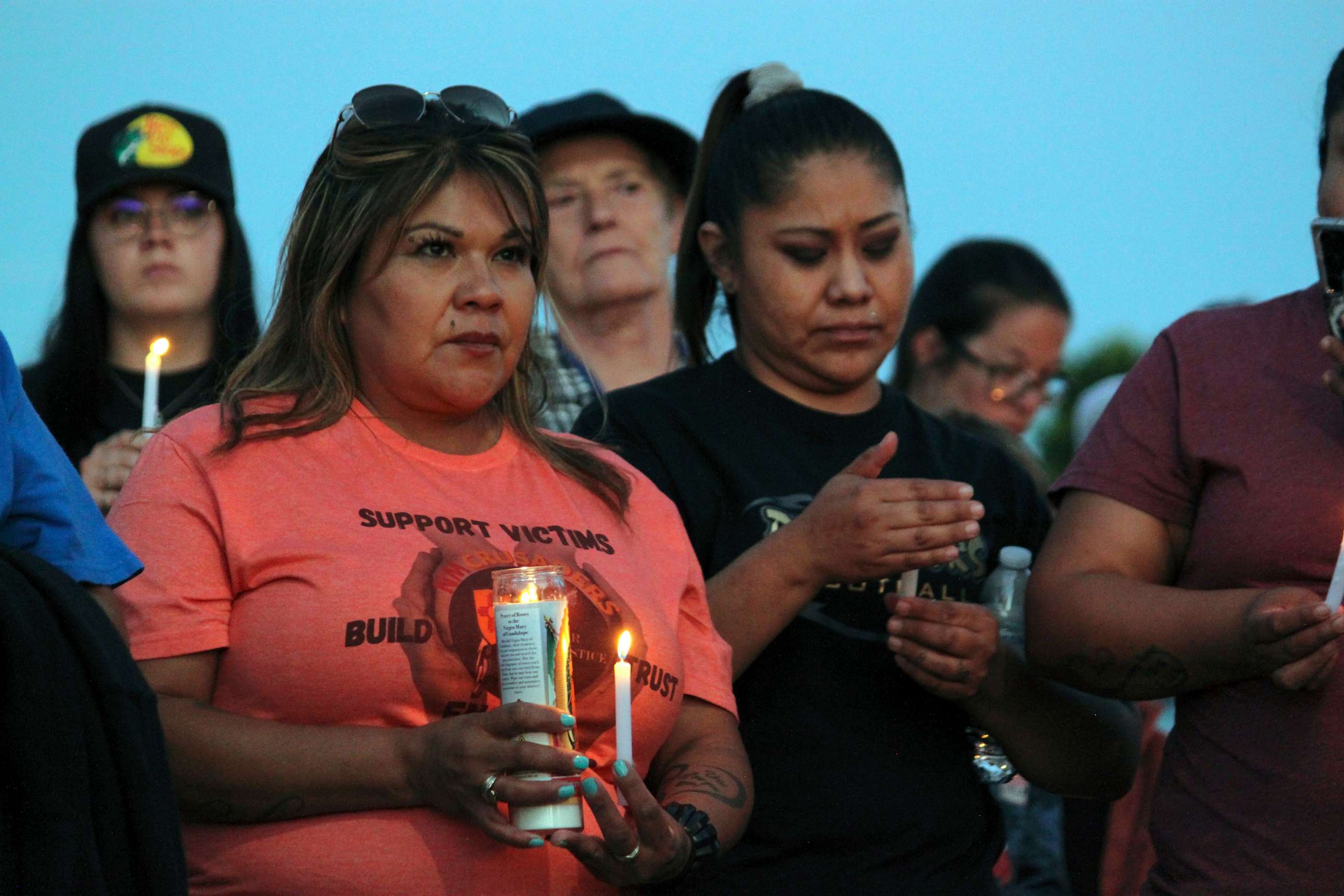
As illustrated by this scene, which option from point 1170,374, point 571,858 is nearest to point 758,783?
point 571,858

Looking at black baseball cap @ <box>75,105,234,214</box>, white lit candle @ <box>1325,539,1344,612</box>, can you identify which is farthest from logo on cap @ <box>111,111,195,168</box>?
white lit candle @ <box>1325,539,1344,612</box>

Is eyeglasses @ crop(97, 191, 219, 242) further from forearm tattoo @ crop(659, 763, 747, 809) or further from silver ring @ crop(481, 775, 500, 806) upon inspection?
silver ring @ crop(481, 775, 500, 806)

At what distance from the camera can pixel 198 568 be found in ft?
7.90

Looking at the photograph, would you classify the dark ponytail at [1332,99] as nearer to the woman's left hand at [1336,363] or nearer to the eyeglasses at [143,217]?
the woman's left hand at [1336,363]

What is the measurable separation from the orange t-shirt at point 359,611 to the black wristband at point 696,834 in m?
0.13

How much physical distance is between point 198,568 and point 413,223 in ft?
2.25

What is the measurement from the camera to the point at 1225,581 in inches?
107

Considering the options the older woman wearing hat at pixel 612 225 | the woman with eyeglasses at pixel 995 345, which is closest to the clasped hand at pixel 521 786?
the older woman wearing hat at pixel 612 225

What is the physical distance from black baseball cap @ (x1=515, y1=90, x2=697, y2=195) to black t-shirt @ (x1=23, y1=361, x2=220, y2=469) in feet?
4.71

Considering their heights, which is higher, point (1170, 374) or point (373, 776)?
point (1170, 374)

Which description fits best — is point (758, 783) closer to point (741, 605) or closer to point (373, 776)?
point (741, 605)

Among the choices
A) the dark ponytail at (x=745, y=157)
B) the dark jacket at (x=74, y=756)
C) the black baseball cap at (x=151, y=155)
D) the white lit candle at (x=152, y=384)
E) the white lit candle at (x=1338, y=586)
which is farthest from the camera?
the black baseball cap at (x=151, y=155)

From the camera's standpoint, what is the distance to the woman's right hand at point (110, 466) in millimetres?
3168

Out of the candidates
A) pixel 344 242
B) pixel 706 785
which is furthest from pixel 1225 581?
pixel 344 242
